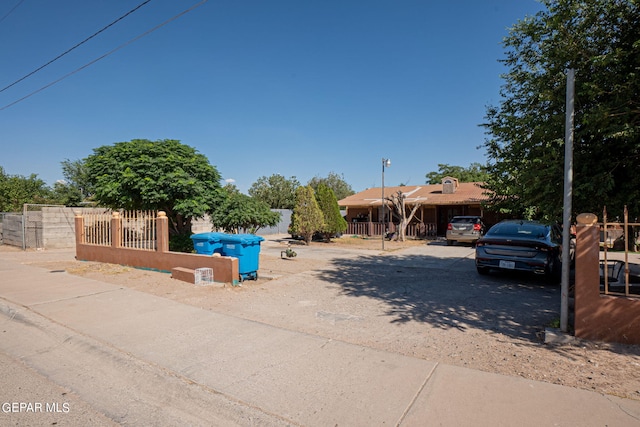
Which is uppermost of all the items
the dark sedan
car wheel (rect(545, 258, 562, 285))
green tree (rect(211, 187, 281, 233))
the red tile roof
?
the red tile roof

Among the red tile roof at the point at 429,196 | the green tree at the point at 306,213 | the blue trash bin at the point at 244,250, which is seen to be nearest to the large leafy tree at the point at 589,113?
the blue trash bin at the point at 244,250

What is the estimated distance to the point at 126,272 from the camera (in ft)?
29.9

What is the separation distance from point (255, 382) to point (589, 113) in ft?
18.0

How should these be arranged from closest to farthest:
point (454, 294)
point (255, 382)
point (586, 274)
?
point (255, 382)
point (586, 274)
point (454, 294)

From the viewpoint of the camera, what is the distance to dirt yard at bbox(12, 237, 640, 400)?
3.44 m

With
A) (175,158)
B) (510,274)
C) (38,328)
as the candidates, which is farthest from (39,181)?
(510,274)

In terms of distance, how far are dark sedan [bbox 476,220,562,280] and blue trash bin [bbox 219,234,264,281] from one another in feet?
18.2

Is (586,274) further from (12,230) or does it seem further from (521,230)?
(12,230)

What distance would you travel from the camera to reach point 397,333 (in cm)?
468

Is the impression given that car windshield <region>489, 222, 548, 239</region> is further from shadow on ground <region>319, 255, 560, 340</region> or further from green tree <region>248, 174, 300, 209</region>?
green tree <region>248, 174, 300, 209</region>

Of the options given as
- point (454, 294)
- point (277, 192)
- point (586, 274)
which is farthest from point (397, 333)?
point (277, 192)

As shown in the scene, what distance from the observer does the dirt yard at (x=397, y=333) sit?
3439mm

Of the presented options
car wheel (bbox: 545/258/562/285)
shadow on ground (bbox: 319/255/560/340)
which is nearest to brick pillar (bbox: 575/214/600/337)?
shadow on ground (bbox: 319/255/560/340)

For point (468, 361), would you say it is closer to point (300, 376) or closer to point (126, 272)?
point (300, 376)
